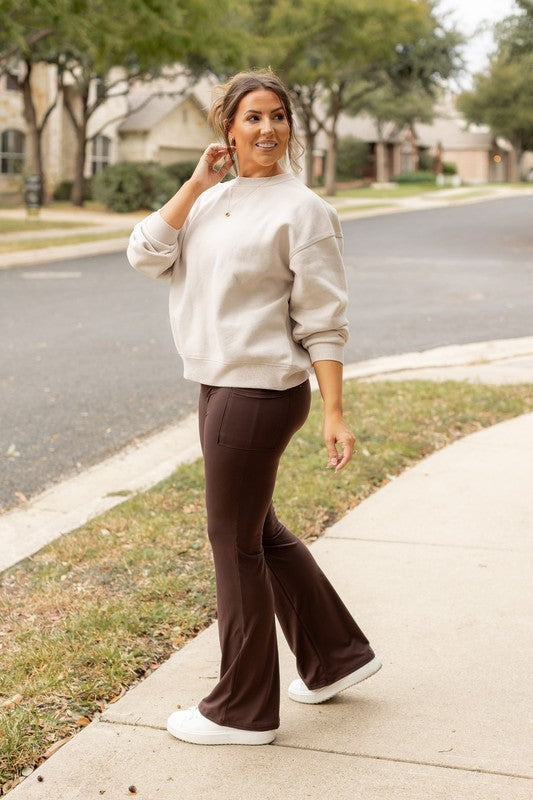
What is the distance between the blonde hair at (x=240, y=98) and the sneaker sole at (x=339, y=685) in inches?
62.1

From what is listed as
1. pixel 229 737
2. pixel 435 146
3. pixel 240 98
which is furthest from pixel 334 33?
pixel 435 146

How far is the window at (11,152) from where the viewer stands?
133 ft

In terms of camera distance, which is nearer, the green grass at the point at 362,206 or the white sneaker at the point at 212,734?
the white sneaker at the point at 212,734

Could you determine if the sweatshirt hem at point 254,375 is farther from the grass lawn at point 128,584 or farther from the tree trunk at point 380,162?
the tree trunk at point 380,162

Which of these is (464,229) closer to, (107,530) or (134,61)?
(134,61)

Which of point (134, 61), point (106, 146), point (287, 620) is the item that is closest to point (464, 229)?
point (134, 61)

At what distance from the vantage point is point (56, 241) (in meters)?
22.3

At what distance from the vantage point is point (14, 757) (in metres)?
3.15

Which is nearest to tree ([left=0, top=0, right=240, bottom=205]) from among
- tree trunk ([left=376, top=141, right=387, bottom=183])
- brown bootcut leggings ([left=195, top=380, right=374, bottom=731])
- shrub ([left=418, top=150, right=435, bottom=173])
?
brown bootcut leggings ([left=195, top=380, right=374, bottom=731])

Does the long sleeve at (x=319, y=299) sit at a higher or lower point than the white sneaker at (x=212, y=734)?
higher

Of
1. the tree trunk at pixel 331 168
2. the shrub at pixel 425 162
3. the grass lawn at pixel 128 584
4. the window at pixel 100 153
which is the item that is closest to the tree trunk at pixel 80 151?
the window at pixel 100 153

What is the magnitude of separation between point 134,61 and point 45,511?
105 ft

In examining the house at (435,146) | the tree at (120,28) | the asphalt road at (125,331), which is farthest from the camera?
the house at (435,146)

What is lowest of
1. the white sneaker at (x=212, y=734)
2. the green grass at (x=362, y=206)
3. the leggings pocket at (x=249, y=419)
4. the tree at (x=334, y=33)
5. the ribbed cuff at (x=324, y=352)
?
the white sneaker at (x=212, y=734)
